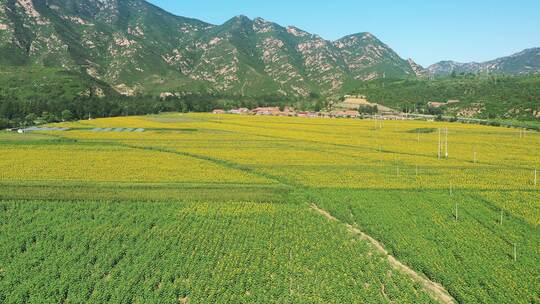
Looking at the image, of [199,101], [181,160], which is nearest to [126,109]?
[199,101]

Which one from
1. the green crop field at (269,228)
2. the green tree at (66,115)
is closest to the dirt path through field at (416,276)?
the green crop field at (269,228)

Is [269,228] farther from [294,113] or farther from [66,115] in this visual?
[294,113]

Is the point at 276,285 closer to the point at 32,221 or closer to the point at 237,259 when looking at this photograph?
the point at 237,259

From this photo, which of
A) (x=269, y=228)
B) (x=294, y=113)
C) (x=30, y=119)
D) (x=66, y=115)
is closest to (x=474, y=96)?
(x=294, y=113)

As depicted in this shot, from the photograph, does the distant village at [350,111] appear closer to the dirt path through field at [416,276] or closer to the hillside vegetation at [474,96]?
the hillside vegetation at [474,96]

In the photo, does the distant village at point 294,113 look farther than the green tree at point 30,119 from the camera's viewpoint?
Yes

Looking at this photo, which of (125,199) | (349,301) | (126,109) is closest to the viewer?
(349,301)

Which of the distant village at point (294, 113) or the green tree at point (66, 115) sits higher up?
the green tree at point (66, 115)

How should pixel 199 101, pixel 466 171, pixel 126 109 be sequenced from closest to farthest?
pixel 466 171, pixel 126 109, pixel 199 101

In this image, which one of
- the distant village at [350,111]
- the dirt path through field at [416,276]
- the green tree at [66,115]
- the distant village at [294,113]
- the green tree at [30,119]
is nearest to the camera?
the dirt path through field at [416,276]
